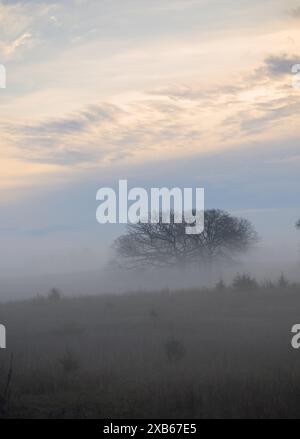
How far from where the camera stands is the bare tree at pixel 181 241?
52250 millimetres

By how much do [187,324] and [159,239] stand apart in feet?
107

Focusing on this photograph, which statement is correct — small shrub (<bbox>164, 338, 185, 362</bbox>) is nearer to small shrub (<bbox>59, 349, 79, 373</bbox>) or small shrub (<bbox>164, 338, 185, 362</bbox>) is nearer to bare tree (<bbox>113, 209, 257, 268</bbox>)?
small shrub (<bbox>59, 349, 79, 373</bbox>)

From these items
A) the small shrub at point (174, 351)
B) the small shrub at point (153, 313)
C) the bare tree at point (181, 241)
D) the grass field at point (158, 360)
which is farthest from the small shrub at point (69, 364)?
the bare tree at point (181, 241)

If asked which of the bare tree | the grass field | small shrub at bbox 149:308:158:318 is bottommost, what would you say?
the grass field

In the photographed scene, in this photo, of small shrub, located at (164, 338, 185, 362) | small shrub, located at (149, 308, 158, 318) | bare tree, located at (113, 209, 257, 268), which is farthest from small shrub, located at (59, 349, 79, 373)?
bare tree, located at (113, 209, 257, 268)

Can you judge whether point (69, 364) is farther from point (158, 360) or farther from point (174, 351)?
point (174, 351)

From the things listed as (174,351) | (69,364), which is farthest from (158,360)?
(69,364)

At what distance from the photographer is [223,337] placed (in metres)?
17.3

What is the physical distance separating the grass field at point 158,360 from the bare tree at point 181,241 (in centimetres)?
2614

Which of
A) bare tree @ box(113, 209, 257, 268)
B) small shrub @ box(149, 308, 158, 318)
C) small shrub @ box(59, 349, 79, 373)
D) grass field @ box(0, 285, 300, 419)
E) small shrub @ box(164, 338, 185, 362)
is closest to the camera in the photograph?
grass field @ box(0, 285, 300, 419)

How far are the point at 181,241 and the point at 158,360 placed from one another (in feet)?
127

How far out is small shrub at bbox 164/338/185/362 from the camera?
14.2 metres

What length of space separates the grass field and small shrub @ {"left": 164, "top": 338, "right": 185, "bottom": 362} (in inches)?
1.1
